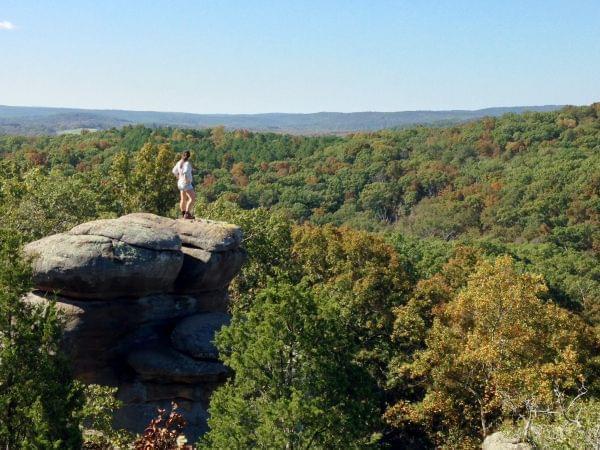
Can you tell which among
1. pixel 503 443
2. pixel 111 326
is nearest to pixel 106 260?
pixel 111 326

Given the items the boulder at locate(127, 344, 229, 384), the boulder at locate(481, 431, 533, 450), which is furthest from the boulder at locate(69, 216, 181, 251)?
the boulder at locate(481, 431, 533, 450)

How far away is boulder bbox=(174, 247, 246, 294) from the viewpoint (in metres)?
25.1

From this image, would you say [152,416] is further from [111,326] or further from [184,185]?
[184,185]

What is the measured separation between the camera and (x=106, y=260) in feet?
73.5

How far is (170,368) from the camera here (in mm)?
23766

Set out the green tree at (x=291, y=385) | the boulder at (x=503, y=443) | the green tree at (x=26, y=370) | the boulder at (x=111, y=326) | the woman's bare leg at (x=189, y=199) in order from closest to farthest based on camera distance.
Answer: the green tree at (x=26, y=370)
the green tree at (x=291, y=385)
the boulder at (x=503, y=443)
the boulder at (x=111, y=326)
the woman's bare leg at (x=189, y=199)

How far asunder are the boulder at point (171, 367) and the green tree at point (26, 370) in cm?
969

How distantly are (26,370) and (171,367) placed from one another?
10.5 m

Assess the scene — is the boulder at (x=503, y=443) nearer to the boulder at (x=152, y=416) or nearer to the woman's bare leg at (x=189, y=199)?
the boulder at (x=152, y=416)

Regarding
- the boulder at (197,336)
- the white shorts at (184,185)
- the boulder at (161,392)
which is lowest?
the boulder at (161,392)

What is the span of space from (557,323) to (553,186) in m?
73.0

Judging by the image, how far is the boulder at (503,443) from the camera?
18.9 m

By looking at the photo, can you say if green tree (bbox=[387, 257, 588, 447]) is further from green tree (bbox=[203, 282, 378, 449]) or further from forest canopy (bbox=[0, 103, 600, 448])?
green tree (bbox=[203, 282, 378, 449])

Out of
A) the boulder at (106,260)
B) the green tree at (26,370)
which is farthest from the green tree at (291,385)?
the boulder at (106,260)
